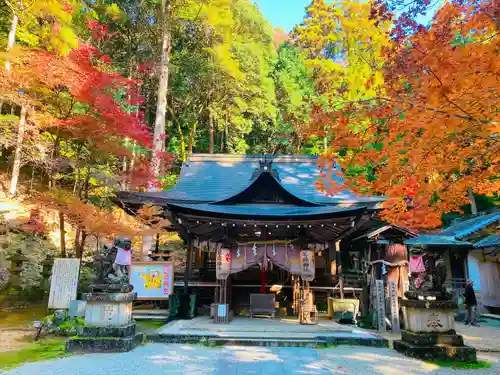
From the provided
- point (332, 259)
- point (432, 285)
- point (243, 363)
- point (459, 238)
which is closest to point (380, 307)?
point (332, 259)


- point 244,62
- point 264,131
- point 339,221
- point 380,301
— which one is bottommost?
point 380,301

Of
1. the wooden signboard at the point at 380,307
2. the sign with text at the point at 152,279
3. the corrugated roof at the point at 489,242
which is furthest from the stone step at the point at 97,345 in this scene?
the corrugated roof at the point at 489,242

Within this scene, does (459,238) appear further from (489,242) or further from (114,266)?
(114,266)

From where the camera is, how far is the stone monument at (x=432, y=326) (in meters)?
5.94

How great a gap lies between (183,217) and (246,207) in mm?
2447

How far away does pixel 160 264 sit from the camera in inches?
401

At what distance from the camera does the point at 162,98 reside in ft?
54.3

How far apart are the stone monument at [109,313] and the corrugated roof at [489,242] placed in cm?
1485

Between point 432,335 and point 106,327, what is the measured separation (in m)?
6.65

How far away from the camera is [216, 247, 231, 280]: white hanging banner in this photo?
31.0 feet

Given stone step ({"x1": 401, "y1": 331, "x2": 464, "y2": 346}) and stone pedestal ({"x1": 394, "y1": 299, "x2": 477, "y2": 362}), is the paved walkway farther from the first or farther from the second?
stone step ({"x1": 401, "y1": 331, "x2": 464, "y2": 346})

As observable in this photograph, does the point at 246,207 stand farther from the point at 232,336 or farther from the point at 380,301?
the point at 380,301

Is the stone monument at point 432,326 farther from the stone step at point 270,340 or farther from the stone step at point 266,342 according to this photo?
the stone step at point 266,342

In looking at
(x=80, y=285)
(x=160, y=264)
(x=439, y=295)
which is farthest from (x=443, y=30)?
(x=80, y=285)
